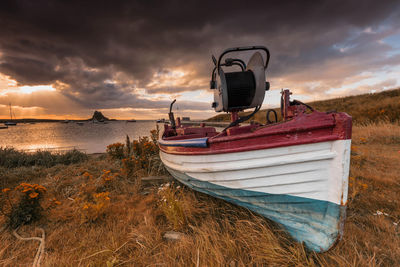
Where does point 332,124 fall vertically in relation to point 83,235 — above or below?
above

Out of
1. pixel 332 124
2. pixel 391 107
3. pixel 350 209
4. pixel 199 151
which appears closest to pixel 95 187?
pixel 199 151

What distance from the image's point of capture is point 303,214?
215 centimetres

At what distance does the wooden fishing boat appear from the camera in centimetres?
187

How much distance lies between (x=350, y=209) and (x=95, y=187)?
5.64 m

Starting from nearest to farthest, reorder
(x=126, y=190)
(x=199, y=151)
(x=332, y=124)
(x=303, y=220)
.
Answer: (x=332, y=124) < (x=303, y=220) < (x=199, y=151) < (x=126, y=190)

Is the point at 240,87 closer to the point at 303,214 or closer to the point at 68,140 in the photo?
the point at 303,214

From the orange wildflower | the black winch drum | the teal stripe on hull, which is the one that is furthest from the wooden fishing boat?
the orange wildflower

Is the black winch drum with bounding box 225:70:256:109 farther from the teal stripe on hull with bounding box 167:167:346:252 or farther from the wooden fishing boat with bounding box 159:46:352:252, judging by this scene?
the teal stripe on hull with bounding box 167:167:346:252

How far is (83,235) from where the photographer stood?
2762mm

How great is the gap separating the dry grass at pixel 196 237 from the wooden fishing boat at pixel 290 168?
1.05 feet

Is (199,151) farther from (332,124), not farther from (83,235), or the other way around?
(83,235)

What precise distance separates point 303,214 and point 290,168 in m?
0.63

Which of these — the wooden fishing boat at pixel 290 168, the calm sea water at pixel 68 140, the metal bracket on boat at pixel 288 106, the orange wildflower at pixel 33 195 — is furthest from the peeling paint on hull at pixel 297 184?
the calm sea water at pixel 68 140

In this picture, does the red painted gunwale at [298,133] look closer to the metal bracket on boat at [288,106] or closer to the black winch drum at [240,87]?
the metal bracket on boat at [288,106]
